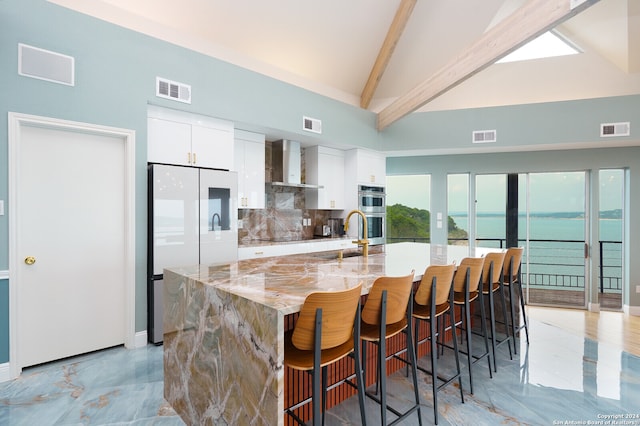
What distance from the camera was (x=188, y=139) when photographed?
3777mm

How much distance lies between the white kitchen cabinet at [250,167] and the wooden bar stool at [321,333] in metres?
3.14

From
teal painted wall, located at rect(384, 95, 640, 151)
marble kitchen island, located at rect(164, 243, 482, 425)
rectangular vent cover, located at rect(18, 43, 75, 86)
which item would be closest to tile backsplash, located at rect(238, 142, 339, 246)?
teal painted wall, located at rect(384, 95, 640, 151)

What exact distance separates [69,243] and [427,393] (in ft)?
10.9

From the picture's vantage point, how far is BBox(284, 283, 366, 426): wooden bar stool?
1487 mm

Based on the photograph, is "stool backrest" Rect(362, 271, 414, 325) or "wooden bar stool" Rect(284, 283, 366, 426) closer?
"wooden bar stool" Rect(284, 283, 366, 426)

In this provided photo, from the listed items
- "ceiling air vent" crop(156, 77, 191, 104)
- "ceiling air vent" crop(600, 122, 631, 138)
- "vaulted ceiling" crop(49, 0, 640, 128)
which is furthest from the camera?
"ceiling air vent" crop(600, 122, 631, 138)

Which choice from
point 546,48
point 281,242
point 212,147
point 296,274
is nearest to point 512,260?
point 296,274

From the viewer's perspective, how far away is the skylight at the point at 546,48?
5.53m

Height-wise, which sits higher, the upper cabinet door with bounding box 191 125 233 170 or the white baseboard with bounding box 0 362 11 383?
the upper cabinet door with bounding box 191 125 233 170

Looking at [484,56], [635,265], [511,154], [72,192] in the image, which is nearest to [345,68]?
[484,56]

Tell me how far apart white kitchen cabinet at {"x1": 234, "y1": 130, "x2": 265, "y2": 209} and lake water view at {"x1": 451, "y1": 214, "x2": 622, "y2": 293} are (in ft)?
15.5

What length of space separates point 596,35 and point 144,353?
7.46 m

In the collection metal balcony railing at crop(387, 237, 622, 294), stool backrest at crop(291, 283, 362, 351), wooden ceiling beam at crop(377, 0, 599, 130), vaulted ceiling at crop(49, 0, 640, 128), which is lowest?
metal balcony railing at crop(387, 237, 622, 294)

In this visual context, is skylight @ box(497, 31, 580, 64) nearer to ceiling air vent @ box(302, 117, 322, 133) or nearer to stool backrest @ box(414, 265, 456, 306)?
ceiling air vent @ box(302, 117, 322, 133)
